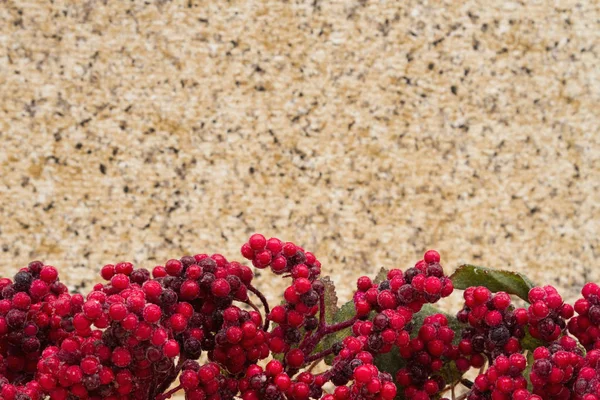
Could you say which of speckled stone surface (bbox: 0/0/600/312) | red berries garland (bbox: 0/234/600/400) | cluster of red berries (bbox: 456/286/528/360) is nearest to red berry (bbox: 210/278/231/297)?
red berries garland (bbox: 0/234/600/400)

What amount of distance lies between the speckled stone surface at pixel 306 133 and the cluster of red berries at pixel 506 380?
658 mm

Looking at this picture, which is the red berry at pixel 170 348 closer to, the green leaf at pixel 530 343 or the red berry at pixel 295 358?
the red berry at pixel 295 358

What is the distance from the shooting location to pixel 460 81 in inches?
39.5

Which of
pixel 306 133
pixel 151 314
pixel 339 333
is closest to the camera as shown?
pixel 151 314

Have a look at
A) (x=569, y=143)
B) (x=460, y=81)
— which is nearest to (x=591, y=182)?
(x=569, y=143)

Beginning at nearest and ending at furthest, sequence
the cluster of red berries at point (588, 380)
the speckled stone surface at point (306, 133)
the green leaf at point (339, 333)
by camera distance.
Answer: the cluster of red berries at point (588, 380) < the green leaf at point (339, 333) < the speckled stone surface at point (306, 133)

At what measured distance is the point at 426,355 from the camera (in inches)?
13.9

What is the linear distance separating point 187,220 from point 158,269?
61cm

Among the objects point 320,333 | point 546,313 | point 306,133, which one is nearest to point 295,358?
point 320,333

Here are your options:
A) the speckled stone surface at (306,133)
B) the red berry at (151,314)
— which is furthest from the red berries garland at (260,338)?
the speckled stone surface at (306,133)

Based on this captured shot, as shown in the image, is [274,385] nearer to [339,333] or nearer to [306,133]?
[339,333]

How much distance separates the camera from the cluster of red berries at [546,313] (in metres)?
0.33

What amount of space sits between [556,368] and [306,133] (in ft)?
2.29

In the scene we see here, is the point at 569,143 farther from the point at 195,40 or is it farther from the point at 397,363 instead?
the point at 397,363
